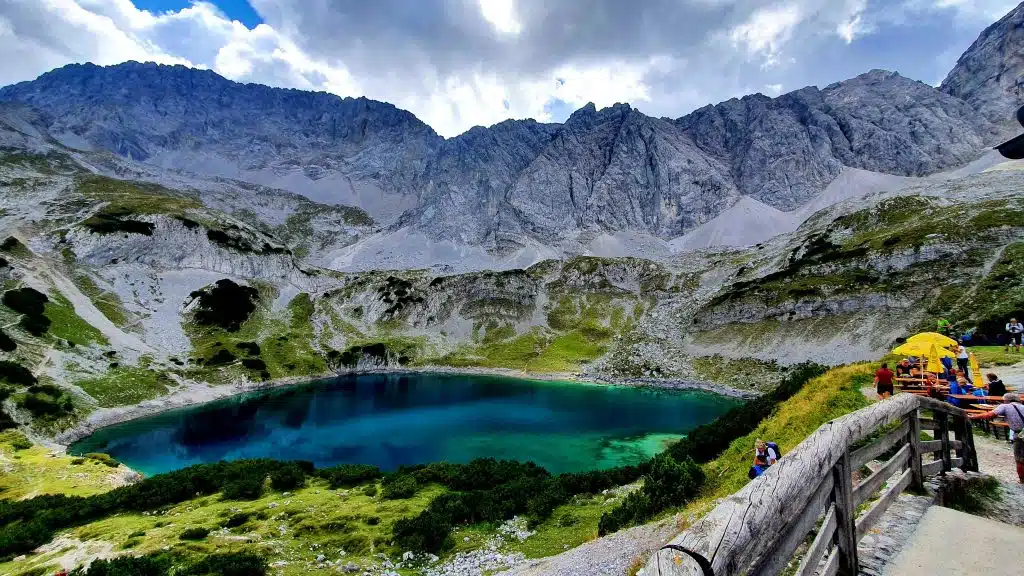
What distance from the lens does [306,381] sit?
326 ft

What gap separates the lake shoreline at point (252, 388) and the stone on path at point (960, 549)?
74.0 metres

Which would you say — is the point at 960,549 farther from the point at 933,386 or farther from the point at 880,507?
the point at 933,386

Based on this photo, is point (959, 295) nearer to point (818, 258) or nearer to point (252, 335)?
point (818, 258)

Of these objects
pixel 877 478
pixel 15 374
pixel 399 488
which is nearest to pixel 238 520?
pixel 399 488

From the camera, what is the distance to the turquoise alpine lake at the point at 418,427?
47250mm

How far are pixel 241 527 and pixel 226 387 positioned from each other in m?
80.0

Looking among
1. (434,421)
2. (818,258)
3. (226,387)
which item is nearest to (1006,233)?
(818,258)

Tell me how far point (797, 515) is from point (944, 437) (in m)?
6.62

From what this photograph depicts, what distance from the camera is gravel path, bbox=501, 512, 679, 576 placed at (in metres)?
11.2

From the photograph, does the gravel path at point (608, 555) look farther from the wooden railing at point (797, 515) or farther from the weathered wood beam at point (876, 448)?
the wooden railing at point (797, 515)

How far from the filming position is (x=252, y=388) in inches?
3509

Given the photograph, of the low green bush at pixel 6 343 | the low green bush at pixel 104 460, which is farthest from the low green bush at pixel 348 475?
the low green bush at pixel 6 343

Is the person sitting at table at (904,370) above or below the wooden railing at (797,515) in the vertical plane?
below

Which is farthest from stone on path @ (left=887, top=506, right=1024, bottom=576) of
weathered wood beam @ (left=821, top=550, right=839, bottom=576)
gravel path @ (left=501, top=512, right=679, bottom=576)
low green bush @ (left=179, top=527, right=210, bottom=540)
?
low green bush @ (left=179, top=527, right=210, bottom=540)
